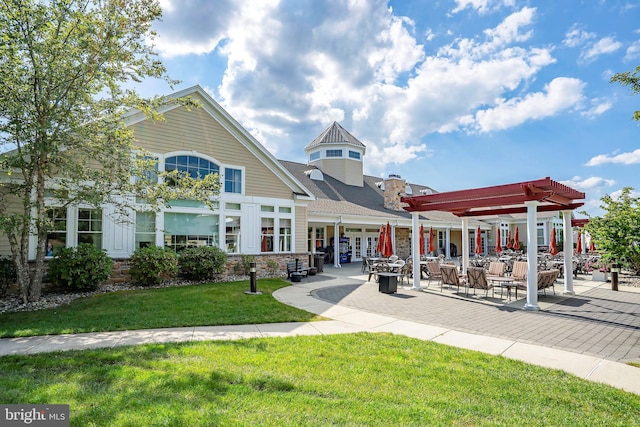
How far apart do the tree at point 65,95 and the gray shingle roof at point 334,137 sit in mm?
18268

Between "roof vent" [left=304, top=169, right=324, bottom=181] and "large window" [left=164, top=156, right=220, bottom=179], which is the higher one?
"roof vent" [left=304, top=169, right=324, bottom=181]

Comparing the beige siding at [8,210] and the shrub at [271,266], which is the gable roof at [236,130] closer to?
the shrub at [271,266]

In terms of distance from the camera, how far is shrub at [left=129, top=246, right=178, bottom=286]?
11.8m

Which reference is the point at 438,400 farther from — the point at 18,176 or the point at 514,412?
the point at 18,176

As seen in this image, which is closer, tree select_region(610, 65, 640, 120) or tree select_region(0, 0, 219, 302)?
tree select_region(610, 65, 640, 120)

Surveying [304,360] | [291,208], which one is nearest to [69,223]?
[291,208]

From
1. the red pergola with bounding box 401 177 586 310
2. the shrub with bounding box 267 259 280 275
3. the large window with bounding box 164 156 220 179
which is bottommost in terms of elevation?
the shrub with bounding box 267 259 280 275

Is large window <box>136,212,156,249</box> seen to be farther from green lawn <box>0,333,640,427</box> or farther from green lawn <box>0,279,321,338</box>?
green lawn <box>0,333,640,427</box>

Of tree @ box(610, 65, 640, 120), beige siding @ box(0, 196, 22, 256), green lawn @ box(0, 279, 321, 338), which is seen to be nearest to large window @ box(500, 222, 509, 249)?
green lawn @ box(0, 279, 321, 338)

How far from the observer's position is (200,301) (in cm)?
938

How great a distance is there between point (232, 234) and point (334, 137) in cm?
1572

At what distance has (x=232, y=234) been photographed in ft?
49.0

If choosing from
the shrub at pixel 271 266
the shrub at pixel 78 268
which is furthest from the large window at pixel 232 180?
the shrub at pixel 78 268

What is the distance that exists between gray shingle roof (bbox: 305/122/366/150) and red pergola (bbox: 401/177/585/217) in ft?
52.3
